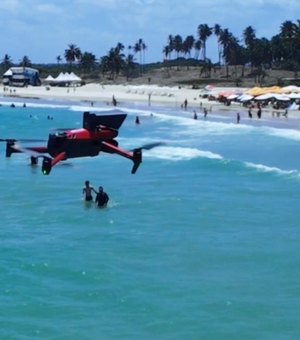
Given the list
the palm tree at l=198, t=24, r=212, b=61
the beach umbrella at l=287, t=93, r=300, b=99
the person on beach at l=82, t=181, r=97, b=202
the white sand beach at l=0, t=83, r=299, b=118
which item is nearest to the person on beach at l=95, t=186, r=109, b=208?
the person on beach at l=82, t=181, r=97, b=202

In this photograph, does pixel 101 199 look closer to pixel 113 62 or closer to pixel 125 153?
pixel 125 153

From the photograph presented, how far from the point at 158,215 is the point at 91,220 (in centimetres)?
297

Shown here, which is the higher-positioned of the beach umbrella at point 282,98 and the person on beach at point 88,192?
the beach umbrella at point 282,98

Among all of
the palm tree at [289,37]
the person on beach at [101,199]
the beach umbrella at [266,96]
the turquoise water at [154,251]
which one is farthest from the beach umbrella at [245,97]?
the person on beach at [101,199]

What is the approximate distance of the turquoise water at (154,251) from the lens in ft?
67.4

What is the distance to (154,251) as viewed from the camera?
90.5ft

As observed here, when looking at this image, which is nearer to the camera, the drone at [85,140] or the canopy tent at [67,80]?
the drone at [85,140]

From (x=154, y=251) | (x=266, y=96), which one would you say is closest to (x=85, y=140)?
(x=154, y=251)

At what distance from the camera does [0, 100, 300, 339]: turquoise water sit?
20531mm

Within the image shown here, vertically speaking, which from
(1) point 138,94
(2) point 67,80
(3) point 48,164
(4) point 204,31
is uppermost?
(4) point 204,31

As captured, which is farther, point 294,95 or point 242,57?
point 242,57

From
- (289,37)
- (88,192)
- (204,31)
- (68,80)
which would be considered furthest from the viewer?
(204,31)

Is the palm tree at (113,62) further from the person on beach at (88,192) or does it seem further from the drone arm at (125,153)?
the drone arm at (125,153)

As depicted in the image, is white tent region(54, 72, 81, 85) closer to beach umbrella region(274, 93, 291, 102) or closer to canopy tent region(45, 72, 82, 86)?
canopy tent region(45, 72, 82, 86)
